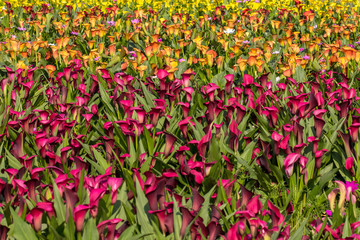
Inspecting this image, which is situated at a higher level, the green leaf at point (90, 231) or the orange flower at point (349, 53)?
the green leaf at point (90, 231)

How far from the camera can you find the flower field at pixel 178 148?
6.94 ft

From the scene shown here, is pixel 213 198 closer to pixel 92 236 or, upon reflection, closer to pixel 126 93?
pixel 92 236

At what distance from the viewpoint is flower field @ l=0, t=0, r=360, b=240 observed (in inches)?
83.3

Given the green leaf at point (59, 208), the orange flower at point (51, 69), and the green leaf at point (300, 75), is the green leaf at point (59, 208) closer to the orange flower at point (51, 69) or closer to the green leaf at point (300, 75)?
the orange flower at point (51, 69)

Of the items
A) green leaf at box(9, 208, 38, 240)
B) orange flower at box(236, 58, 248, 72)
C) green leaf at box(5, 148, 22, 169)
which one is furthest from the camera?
orange flower at box(236, 58, 248, 72)

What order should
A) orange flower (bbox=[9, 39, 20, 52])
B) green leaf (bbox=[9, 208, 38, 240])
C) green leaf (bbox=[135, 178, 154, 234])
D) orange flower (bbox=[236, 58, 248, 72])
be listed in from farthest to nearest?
orange flower (bbox=[9, 39, 20, 52]) < orange flower (bbox=[236, 58, 248, 72]) < green leaf (bbox=[135, 178, 154, 234]) < green leaf (bbox=[9, 208, 38, 240])

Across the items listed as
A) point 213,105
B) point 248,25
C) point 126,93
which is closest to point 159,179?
Answer: point 213,105

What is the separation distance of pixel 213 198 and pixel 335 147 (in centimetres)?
87

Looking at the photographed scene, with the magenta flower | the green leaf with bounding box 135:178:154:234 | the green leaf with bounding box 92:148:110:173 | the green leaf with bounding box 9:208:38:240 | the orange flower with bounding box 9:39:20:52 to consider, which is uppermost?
→ the magenta flower

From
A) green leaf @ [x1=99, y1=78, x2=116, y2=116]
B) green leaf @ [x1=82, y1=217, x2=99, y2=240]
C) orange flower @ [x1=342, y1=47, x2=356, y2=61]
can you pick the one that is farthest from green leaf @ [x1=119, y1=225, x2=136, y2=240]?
orange flower @ [x1=342, y1=47, x2=356, y2=61]

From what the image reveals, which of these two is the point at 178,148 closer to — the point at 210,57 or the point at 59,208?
the point at 59,208

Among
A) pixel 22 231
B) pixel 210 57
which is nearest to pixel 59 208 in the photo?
pixel 22 231

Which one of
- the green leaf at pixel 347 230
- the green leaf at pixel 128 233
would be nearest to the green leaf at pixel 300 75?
the green leaf at pixel 347 230

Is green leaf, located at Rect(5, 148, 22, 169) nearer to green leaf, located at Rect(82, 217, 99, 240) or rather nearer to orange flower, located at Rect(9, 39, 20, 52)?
green leaf, located at Rect(82, 217, 99, 240)
